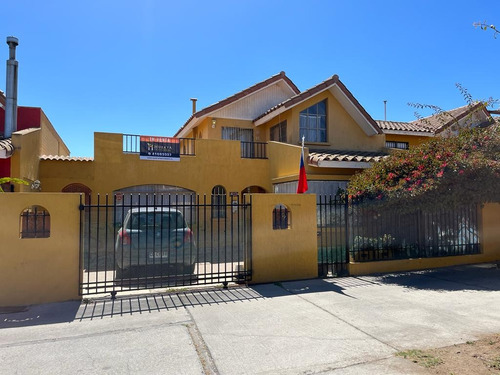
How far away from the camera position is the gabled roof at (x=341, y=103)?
13.8m

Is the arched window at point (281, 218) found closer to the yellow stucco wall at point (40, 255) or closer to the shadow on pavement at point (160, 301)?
the shadow on pavement at point (160, 301)

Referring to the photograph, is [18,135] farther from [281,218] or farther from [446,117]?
[446,117]

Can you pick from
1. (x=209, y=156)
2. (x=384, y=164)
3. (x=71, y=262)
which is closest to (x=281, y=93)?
(x=209, y=156)

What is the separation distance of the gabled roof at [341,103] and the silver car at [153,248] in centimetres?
832

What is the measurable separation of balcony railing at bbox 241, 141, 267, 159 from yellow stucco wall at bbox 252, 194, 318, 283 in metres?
7.56

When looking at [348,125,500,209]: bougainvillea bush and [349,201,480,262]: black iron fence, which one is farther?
[349,201,480,262]: black iron fence

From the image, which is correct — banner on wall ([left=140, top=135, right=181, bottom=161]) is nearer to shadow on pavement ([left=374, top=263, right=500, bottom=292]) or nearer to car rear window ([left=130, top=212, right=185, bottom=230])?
car rear window ([left=130, top=212, right=185, bottom=230])

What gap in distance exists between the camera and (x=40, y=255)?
5863mm

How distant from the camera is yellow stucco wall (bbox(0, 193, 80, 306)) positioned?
5.70m

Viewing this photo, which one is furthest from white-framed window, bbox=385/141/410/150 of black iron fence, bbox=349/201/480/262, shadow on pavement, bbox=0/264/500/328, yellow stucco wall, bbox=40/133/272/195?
shadow on pavement, bbox=0/264/500/328

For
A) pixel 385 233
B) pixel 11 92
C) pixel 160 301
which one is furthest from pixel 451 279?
pixel 11 92

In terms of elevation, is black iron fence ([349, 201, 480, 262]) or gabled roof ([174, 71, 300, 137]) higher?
gabled roof ([174, 71, 300, 137])

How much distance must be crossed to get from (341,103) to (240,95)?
4512mm

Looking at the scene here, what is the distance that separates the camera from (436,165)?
7980mm
